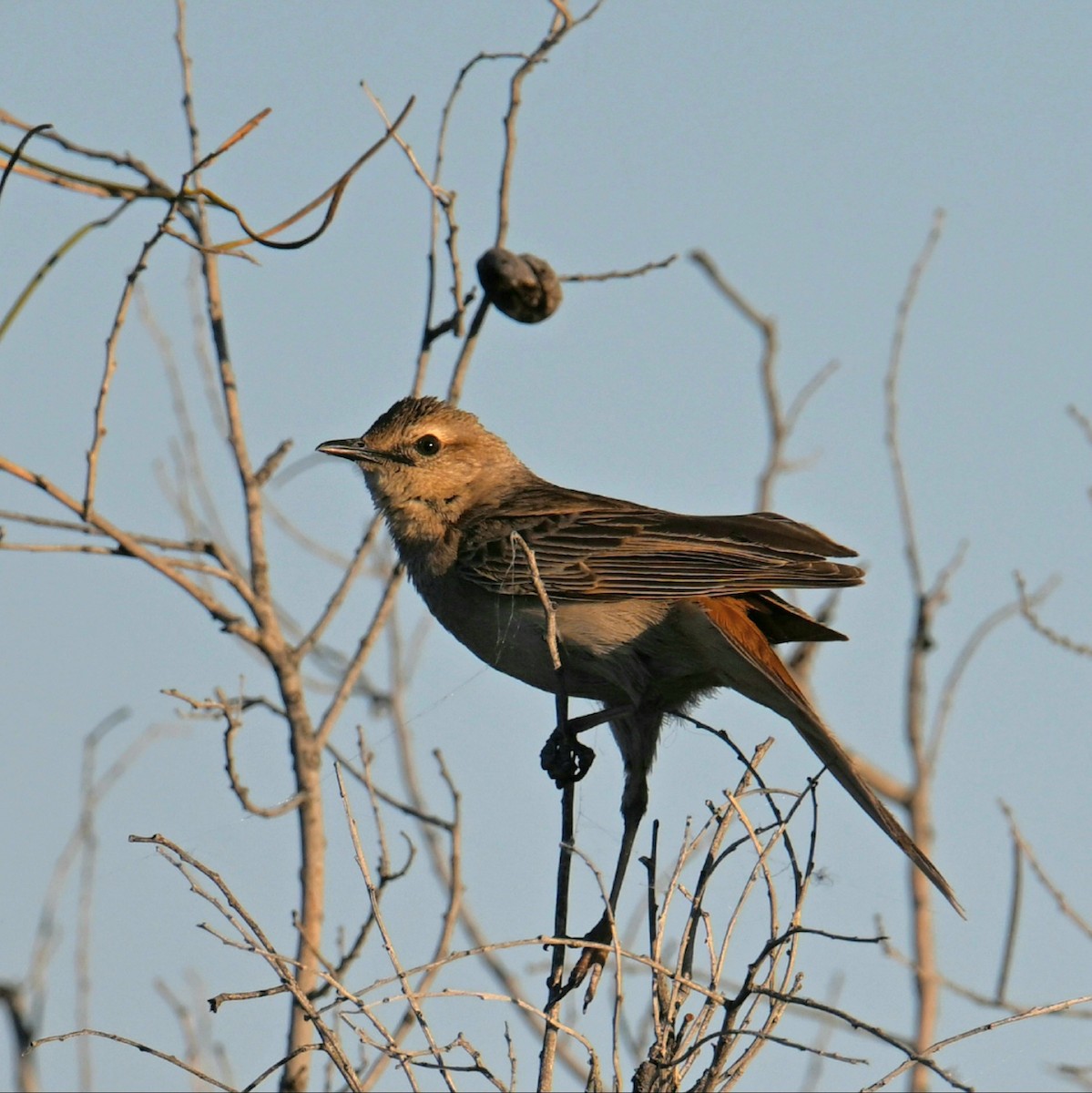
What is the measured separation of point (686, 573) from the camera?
4.91 metres

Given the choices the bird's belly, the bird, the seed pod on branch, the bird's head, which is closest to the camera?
the bird

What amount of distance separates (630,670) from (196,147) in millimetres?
2234

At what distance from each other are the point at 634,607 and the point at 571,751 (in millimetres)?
815

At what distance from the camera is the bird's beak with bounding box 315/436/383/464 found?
5.79m

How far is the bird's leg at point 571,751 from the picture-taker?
4137 mm

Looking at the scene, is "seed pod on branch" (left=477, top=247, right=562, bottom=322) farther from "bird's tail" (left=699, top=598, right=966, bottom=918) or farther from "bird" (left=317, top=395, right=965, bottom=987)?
"bird's tail" (left=699, top=598, right=966, bottom=918)

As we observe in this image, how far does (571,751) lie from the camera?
4273mm

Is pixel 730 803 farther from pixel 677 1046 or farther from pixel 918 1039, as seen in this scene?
pixel 918 1039

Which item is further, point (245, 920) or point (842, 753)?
point (842, 753)

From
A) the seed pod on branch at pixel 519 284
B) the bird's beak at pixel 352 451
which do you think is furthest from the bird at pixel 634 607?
the seed pod on branch at pixel 519 284

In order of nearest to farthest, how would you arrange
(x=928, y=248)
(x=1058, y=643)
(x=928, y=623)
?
(x=1058, y=643) < (x=928, y=623) < (x=928, y=248)

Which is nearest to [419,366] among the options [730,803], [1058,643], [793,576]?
[793,576]

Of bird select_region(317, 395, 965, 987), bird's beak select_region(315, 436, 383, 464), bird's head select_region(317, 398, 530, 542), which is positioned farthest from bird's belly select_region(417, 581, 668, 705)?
bird's beak select_region(315, 436, 383, 464)

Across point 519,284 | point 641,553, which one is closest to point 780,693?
point 641,553
